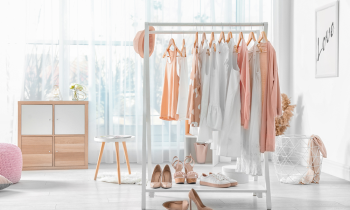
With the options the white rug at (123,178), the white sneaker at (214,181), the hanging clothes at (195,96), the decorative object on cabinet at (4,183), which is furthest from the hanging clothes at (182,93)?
the decorative object on cabinet at (4,183)

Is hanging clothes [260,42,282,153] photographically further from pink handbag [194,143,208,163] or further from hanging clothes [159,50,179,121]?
pink handbag [194,143,208,163]

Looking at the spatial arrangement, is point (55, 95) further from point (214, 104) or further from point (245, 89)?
point (245, 89)

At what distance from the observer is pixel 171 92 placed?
2834mm

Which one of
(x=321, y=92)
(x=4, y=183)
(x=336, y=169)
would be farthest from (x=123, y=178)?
(x=321, y=92)

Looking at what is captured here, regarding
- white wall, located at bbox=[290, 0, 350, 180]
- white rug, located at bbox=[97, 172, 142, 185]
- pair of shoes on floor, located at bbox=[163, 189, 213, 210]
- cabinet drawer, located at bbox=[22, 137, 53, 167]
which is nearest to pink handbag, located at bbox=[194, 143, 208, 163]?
white rug, located at bbox=[97, 172, 142, 185]

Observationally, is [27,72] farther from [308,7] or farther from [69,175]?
[308,7]

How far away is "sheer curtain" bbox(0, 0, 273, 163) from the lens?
4461 mm

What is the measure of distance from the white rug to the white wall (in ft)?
6.57

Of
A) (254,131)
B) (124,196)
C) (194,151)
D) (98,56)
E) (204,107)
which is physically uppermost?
(98,56)

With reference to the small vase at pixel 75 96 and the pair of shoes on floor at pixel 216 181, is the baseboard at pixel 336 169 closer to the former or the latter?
the pair of shoes on floor at pixel 216 181

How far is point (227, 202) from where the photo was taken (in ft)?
9.12

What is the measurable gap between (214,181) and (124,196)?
30.4 inches

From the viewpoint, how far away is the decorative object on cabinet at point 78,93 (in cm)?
430

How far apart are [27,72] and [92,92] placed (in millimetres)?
816
